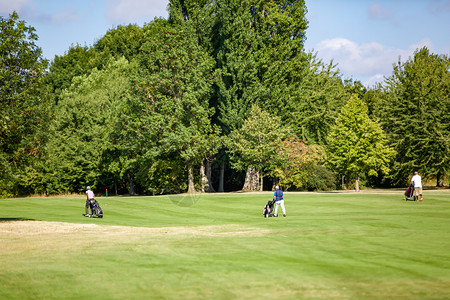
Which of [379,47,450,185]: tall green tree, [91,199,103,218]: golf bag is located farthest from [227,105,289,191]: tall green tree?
[91,199,103,218]: golf bag

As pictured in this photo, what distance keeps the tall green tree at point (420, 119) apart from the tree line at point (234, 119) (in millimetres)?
162

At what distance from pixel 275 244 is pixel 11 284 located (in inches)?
349

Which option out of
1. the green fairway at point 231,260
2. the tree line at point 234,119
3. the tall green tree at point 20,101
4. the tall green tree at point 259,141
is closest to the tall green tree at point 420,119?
the tree line at point 234,119

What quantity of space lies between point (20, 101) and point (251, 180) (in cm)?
3830

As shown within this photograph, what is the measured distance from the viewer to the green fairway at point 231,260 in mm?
11039

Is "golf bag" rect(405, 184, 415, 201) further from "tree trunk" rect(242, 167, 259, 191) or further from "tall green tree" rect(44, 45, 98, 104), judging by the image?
"tall green tree" rect(44, 45, 98, 104)

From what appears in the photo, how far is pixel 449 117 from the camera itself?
57344mm

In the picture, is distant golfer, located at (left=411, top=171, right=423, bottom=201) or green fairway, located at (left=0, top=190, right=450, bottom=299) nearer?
green fairway, located at (left=0, top=190, right=450, bottom=299)

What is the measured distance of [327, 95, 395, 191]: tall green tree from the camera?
2105 inches

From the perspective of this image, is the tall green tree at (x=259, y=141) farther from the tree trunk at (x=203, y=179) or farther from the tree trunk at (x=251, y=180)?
the tree trunk at (x=203, y=179)

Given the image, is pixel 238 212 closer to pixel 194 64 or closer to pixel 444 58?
pixel 194 64

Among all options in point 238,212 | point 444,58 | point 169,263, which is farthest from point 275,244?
point 444,58

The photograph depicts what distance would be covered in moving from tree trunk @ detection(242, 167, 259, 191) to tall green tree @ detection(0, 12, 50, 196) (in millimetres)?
36320

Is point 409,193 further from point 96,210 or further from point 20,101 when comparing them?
point 20,101
